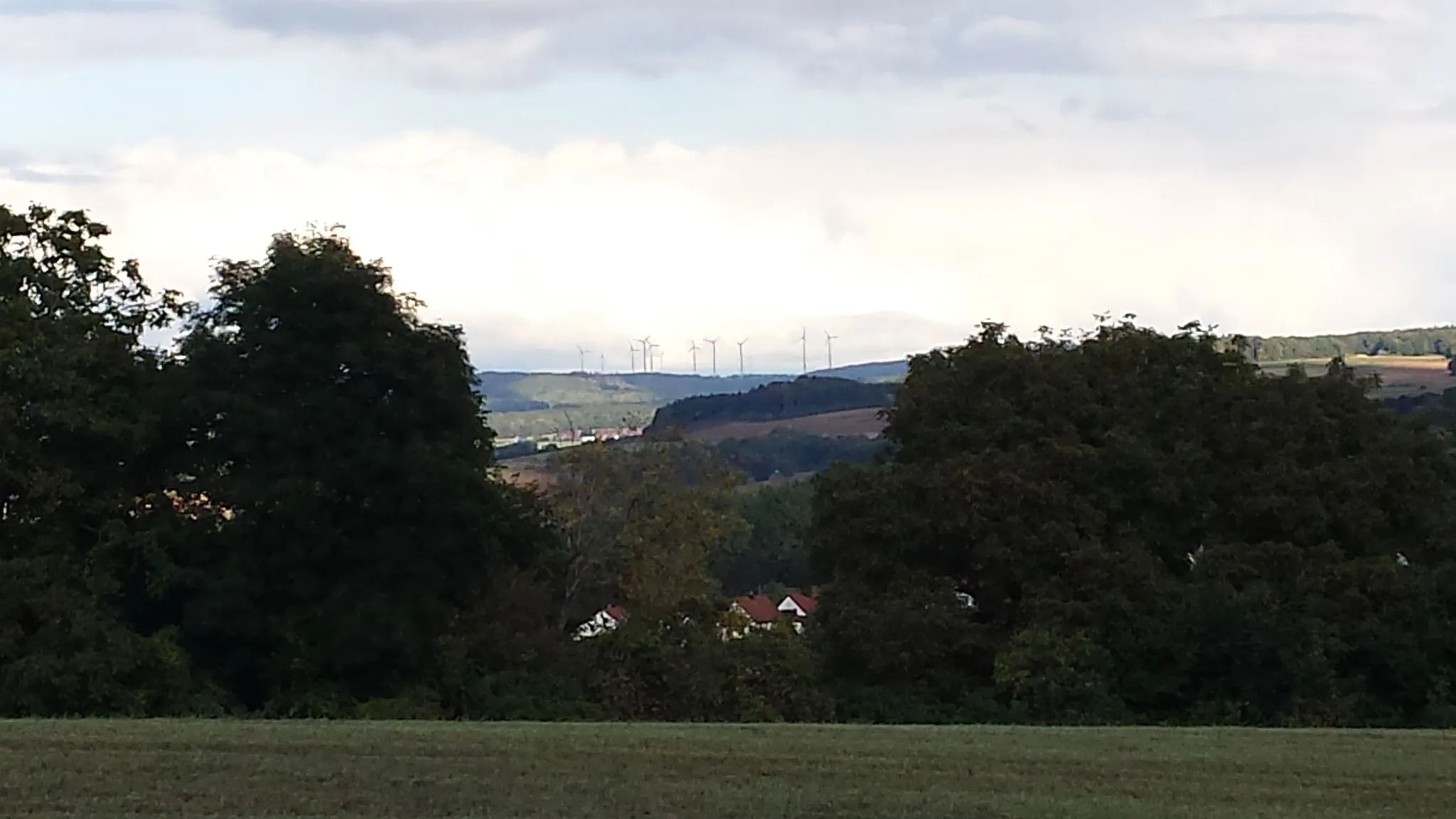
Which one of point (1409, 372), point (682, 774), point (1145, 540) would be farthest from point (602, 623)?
point (1409, 372)

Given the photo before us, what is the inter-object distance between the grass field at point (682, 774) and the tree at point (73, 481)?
8.02 m

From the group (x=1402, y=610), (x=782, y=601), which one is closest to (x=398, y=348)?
(x=1402, y=610)

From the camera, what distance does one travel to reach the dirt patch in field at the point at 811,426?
357ft

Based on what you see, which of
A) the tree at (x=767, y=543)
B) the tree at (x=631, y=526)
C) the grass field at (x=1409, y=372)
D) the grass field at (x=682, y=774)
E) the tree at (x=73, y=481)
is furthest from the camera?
the tree at (x=767, y=543)

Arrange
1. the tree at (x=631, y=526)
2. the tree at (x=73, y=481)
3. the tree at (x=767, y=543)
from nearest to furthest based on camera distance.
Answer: the tree at (x=73, y=481) < the tree at (x=631, y=526) < the tree at (x=767, y=543)

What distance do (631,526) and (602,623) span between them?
780 cm

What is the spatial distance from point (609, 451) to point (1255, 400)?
28.8 meters

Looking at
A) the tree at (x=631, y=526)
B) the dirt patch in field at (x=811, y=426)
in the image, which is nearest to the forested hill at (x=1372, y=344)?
the dirt patch in field at (x=811, y=426)

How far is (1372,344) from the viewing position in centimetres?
13762

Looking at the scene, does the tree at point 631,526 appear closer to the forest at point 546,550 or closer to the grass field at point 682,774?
the forest at point 546,550

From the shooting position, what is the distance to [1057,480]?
1302 inches

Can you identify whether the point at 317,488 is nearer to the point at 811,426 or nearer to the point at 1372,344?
the point at 811,426

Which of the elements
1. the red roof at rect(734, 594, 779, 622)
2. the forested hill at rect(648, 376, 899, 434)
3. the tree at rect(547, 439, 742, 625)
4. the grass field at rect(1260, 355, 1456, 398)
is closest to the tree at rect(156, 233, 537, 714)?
the tree at rect(547, 439, 742, 625)

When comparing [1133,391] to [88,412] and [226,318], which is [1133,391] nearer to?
[226,318]
